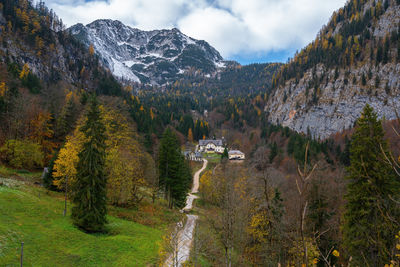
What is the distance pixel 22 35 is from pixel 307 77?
14353cm

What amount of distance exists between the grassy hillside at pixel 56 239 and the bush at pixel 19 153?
10.0 m

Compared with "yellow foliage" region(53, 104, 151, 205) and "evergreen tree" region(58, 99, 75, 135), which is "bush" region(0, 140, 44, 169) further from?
"evergreen tree" region(58, 99, 75, 135)

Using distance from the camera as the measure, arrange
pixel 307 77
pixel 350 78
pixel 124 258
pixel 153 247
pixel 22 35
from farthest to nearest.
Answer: pixel 307 77
pixel 350 78
pixel 22 35
pixel 153 247
pixel 124 258

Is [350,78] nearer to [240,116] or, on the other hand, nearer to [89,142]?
[240,116]

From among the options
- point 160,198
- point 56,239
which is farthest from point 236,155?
point 56,239

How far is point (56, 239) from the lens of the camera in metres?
15.6

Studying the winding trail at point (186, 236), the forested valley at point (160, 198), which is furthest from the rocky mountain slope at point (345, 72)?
the forested valley at point (160, 198)

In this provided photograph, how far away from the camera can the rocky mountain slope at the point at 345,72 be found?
343ft

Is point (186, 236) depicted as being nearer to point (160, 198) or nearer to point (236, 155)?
point (160, 198)

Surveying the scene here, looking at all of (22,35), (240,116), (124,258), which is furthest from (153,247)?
(240,116)

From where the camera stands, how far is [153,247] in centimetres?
1861

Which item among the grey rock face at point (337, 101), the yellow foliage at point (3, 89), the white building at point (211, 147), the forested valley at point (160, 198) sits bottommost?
the forested valley at point (160, 198)

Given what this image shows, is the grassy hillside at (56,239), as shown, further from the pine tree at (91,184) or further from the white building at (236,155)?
the white building at (236,155)

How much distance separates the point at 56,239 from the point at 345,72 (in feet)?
459
